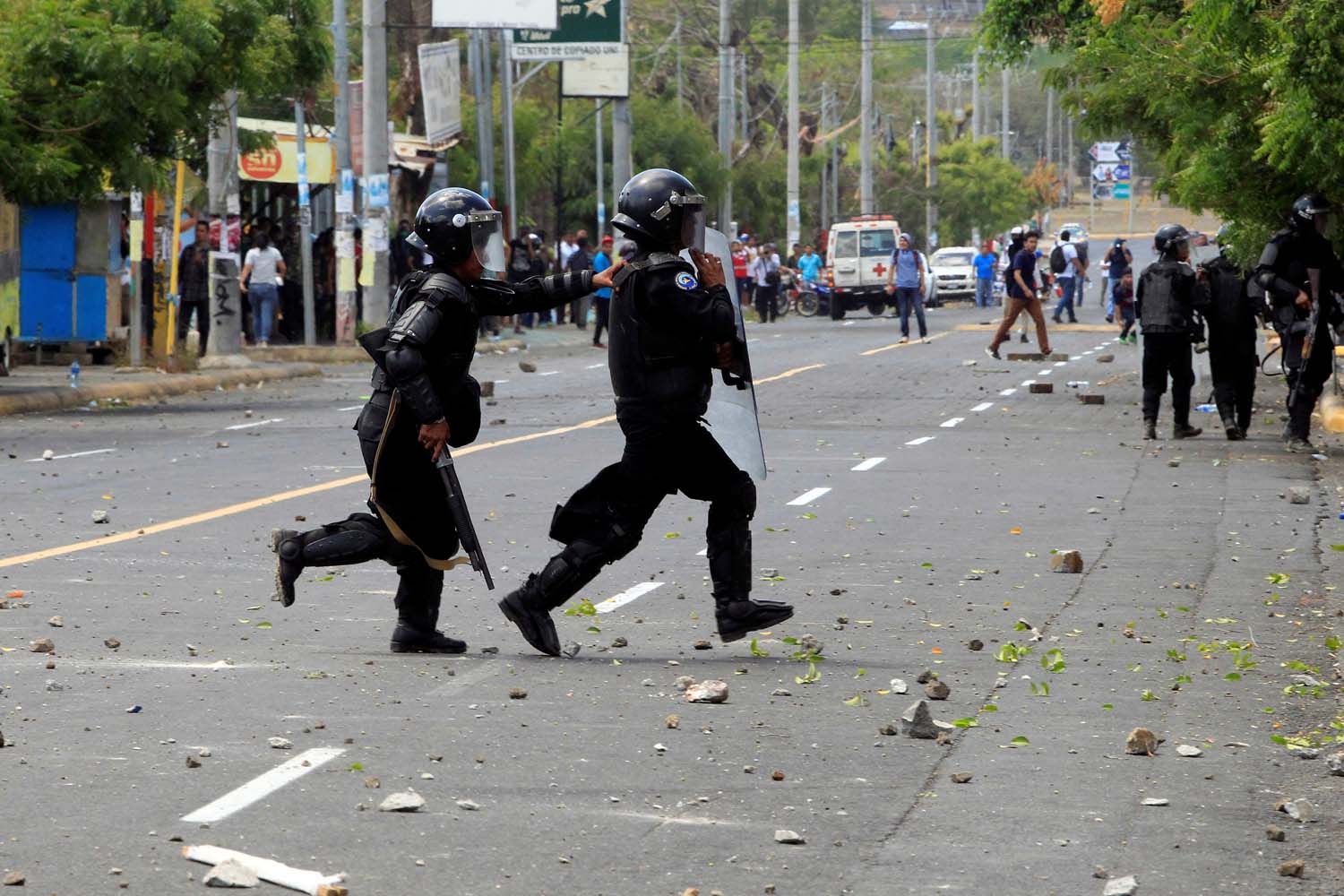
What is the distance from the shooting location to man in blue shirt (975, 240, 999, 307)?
204 feet

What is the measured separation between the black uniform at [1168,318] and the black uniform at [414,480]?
1107 centimetres

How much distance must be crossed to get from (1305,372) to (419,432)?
10639 mm

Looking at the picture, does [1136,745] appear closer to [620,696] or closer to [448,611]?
[620,696]

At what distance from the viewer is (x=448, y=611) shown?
9750 millimetres

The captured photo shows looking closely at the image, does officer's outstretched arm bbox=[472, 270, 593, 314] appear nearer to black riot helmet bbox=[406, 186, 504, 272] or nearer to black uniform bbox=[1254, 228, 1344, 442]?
black riot helmet bbox=[406, 186, 504, 272]

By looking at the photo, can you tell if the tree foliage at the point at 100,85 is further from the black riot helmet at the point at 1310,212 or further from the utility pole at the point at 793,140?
the utility pole at the point at 793,140

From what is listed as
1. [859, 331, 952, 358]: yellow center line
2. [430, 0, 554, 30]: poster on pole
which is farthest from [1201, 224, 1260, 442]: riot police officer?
[430, 0, 554, 30]: poster on pole

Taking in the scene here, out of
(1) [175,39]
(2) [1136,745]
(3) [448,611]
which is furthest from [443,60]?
(2) [1136,745]

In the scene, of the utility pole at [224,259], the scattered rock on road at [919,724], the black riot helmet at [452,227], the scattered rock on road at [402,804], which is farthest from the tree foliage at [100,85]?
the scattered rock on road at [402,804]

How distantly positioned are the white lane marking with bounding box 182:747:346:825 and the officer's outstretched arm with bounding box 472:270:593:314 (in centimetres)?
243

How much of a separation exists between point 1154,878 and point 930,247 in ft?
264

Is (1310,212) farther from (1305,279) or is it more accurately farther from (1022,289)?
(1022,289)

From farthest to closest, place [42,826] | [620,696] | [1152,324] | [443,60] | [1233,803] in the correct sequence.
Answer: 1. [443,60]
2. [1152,324]
3. [620,696]
4. [1233,803]
5. [42,826]

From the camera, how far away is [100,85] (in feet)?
70.8
